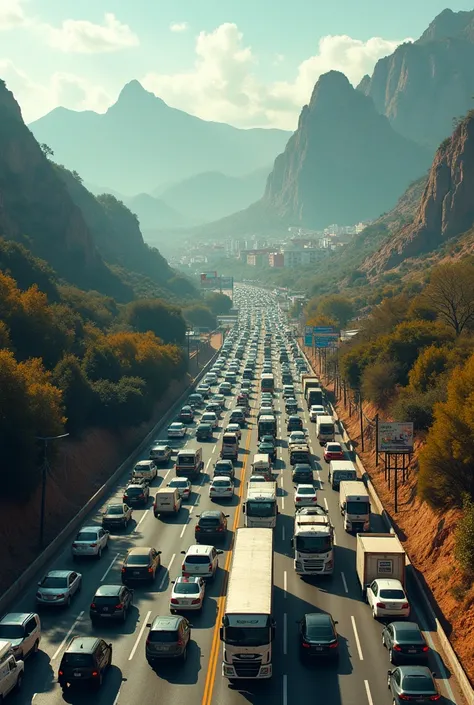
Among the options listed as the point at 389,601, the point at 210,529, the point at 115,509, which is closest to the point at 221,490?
the point at 115,509

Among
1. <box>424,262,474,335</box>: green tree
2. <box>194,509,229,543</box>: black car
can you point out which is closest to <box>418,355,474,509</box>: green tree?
<box>194,509,229,543</box>: black car

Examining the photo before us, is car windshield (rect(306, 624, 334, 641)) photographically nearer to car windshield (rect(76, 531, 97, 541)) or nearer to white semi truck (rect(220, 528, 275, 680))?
white semi truck (rect(220, 528, 275, 680))

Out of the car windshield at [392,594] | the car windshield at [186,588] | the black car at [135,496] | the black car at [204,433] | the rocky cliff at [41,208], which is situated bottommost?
the black car at [204,433]

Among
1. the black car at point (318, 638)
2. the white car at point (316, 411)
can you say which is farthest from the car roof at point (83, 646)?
the white car at point (316, 411)

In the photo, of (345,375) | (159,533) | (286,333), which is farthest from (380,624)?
(286,333)

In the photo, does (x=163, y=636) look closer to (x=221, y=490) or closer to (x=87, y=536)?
(x=87, y=536)

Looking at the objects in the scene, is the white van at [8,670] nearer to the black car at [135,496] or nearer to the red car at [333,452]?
the black car at [135,496]
